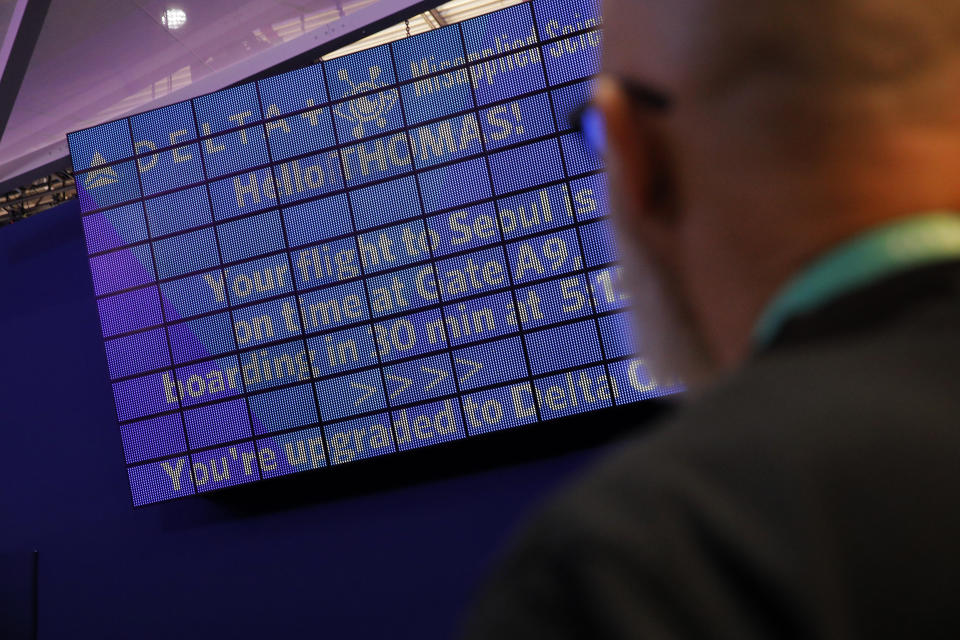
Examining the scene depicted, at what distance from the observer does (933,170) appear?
601 mm

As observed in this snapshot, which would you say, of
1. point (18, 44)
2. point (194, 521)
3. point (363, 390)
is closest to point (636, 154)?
point (363, 390)

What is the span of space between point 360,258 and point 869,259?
5361 mm

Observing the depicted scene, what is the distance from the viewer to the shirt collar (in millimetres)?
517

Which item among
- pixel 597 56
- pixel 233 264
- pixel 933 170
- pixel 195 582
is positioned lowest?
pixel 195 582

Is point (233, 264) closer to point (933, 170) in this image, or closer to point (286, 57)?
point (286, 57)

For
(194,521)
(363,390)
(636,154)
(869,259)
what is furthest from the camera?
(194,521)

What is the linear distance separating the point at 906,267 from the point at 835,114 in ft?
0.47

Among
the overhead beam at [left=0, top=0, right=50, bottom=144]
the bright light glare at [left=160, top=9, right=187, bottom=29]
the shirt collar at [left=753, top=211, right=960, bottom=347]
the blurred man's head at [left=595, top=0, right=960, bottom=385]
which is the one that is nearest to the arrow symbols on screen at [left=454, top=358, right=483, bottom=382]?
the bright light glare at [left=160, top=9, right=187, bottom=29]

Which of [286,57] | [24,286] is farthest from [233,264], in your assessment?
[24,286]

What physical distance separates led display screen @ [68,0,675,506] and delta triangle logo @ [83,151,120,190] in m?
0.02

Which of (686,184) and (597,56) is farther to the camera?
(597,56)

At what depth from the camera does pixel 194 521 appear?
262 inches

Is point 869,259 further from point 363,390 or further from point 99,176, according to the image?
point 99,176

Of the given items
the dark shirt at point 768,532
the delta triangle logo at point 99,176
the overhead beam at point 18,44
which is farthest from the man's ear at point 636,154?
the delta triangle logo at point 99,176
